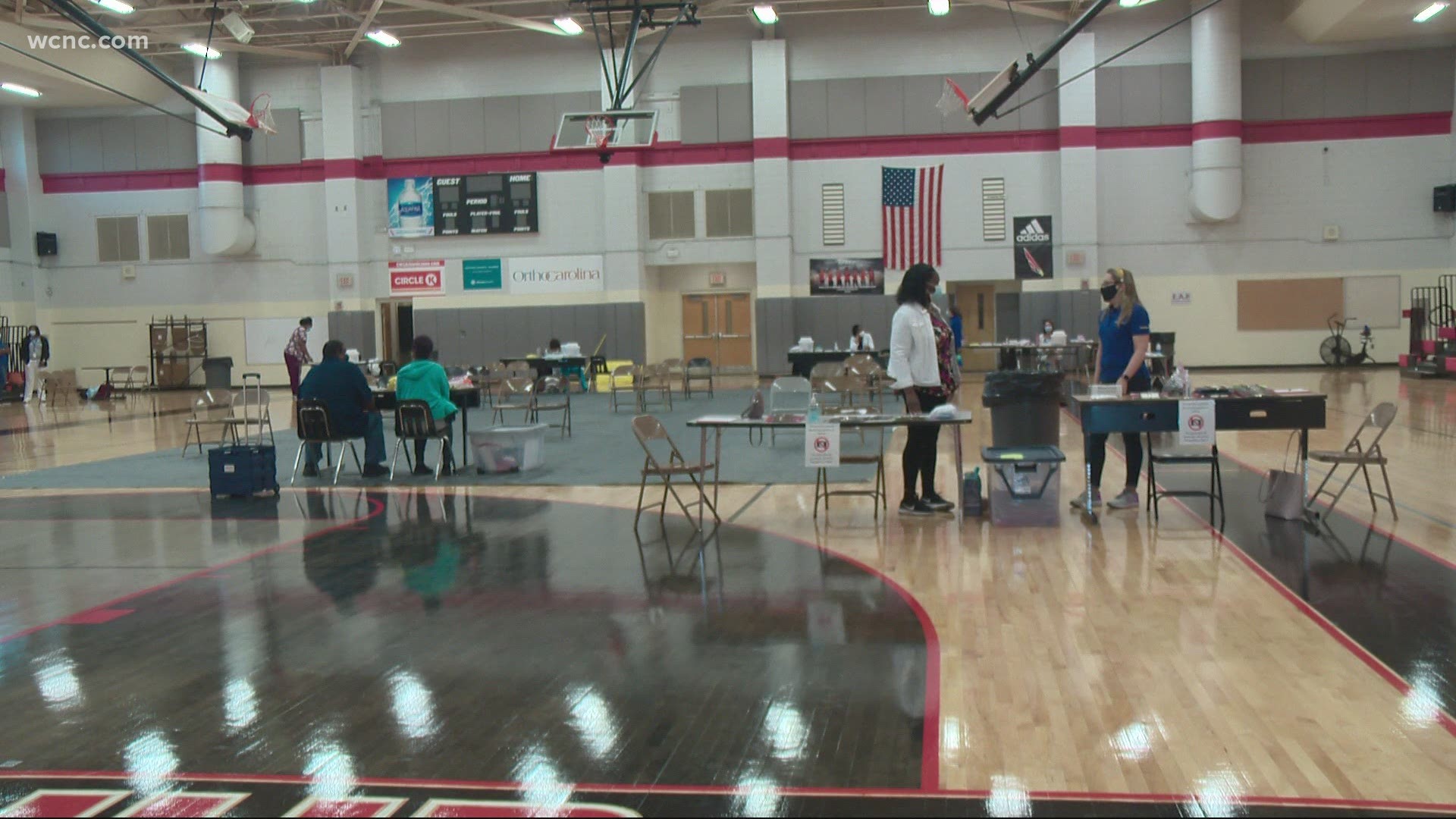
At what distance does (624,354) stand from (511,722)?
20585 millimetres

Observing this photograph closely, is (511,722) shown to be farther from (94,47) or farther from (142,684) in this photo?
(94,47)

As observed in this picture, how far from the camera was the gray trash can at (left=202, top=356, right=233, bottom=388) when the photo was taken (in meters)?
24.7

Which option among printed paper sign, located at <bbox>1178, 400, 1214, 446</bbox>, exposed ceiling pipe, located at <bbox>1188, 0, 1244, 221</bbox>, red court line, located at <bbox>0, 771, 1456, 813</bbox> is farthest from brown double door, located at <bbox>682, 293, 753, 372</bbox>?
red court line, located at <bbox>0, 771, 1456, 813</bbox>

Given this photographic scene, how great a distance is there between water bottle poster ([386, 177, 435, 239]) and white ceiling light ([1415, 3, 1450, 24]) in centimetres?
1887

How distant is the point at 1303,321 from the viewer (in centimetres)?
2292

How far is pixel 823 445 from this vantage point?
23.9ft

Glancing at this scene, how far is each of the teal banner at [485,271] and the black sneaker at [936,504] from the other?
1848 centimetres

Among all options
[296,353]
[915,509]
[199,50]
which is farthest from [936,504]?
[199,50]

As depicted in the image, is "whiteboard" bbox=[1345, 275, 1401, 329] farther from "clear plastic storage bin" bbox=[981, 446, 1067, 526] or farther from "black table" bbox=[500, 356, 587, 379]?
"clear plastic storage bin" bbox=[981, 446, 1067, 526]

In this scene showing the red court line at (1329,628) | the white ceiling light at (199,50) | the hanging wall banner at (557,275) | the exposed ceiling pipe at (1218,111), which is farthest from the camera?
the hanging wall banner at (557,275)

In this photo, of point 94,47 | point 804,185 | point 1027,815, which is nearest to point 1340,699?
point 1027,815

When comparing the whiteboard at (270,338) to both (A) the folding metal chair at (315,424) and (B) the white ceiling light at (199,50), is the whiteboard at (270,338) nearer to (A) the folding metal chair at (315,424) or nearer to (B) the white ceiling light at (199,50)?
(B) the white ceiling light at (199,50)

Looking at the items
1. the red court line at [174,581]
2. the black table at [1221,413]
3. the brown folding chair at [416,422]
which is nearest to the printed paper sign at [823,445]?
the black table at [1221,413]

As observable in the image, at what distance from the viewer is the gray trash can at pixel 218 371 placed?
81.1 ft
